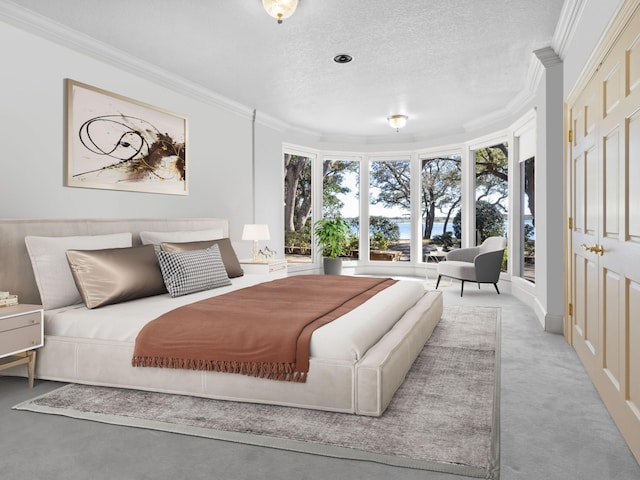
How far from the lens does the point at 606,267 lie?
8.45 feet

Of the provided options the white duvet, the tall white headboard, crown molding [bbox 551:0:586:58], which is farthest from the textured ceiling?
the white duvet

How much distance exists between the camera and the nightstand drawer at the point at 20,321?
265cm

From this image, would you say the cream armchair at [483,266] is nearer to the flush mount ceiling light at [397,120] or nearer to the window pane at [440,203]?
the window pane at [440,203]

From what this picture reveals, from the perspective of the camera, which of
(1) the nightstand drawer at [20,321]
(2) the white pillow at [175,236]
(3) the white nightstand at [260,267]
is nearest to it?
(1) the nightstand drawer at [20,321]

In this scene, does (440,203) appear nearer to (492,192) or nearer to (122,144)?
(492,192)

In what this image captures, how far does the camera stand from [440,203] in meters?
8.20

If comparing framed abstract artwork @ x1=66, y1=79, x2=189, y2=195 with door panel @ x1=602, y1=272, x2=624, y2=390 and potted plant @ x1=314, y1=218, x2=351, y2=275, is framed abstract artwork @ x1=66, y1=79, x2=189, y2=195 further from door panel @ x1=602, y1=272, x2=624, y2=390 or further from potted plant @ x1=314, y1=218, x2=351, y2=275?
door panel @ x1=602, y1=272, x2=624, y2=390

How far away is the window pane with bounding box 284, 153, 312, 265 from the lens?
7965mm

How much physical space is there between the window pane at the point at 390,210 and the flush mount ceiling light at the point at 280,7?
5.63 m

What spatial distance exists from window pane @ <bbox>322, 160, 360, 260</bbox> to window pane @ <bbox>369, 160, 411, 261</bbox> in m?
0.28

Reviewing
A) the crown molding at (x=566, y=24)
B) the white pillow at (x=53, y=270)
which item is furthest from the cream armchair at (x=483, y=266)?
the white pillow at (x=53, y=270)

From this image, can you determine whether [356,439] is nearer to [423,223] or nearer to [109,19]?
[109,19]

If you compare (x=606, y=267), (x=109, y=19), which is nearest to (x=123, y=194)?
(x=109, y=19)

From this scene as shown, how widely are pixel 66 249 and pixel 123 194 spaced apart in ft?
3.58
